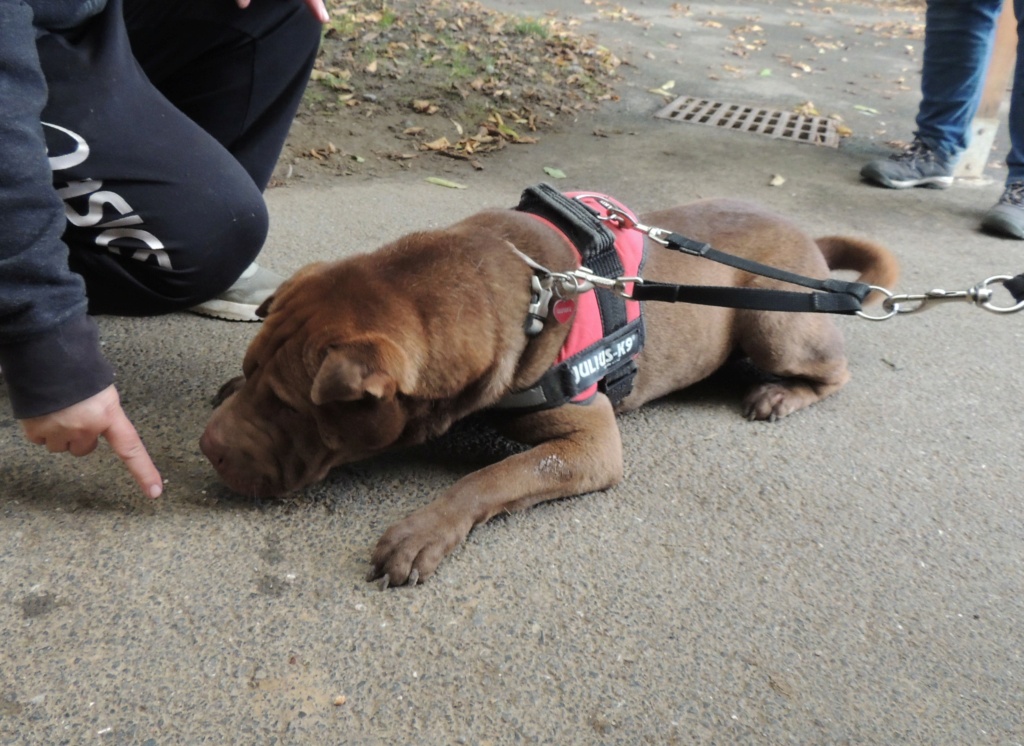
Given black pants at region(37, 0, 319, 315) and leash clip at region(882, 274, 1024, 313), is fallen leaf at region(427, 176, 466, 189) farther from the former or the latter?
leash clip at region(882, 274, 1024, 313)

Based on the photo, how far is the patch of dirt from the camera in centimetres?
486

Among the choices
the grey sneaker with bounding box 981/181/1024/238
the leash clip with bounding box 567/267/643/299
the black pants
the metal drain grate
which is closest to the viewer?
the leash clip with bounding box 567/267/643/299

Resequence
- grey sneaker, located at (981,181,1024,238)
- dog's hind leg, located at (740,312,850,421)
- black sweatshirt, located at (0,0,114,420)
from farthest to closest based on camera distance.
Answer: grey sneaker, located at (981,181,1024,238) → dog's hind leg, located at (740,312,850,421) → black sweatshirt, located at (0,0,114,420)

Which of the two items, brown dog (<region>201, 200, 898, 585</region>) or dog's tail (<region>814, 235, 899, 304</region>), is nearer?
brown dog (<region>201, 200, 898, 585</region>)

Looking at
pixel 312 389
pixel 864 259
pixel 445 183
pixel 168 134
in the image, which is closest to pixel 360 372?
pixel 312 389

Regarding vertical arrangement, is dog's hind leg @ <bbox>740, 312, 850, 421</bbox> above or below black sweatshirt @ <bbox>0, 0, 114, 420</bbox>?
below

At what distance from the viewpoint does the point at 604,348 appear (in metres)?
2.16

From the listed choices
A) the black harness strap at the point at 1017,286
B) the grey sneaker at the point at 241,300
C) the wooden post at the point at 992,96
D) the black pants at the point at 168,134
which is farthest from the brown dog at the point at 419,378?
the wooden post at the point at 992,96

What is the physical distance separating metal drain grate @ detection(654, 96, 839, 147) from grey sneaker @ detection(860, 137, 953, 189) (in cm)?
74

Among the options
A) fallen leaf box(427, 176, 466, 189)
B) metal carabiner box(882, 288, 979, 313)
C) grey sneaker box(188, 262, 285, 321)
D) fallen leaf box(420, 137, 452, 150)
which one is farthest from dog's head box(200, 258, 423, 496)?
fallen leaf box(420, 137, 452, 150)

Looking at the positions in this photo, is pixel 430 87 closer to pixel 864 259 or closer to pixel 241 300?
pixel 241 300

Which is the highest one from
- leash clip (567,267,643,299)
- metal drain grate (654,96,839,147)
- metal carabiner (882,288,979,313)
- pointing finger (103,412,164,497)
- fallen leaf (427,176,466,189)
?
Result: metal carabiner (882,288,979,313)

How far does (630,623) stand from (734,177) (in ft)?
12.1

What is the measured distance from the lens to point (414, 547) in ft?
5.98
